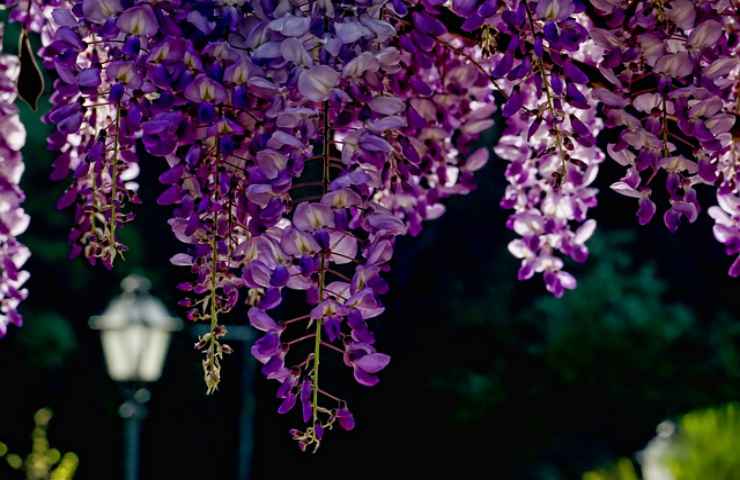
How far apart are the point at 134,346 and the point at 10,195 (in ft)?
12.5

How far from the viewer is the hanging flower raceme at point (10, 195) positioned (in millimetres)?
1560

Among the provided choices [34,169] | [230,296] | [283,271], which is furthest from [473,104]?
[34,169]

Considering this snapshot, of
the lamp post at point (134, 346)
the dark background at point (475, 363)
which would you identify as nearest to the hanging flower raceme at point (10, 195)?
the lamp post at point (134, 346)

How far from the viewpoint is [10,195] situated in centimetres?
157

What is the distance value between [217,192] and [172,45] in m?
0.16

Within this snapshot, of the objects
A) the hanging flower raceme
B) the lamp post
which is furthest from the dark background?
the hanging flower raceme

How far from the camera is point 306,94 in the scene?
109 cm

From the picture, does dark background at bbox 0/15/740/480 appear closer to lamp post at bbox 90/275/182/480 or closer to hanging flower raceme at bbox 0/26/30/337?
lamp post at bbox 90/275/182/480

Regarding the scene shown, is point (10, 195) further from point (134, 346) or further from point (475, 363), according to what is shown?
point (475, 363)

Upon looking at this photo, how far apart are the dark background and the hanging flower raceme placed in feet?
22.5

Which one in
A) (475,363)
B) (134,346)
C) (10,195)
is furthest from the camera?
(475,363)

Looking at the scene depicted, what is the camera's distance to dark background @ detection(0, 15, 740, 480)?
30.6 ft

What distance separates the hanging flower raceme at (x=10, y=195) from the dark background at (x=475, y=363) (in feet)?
22.5

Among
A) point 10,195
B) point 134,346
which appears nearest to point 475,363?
point 134,346
